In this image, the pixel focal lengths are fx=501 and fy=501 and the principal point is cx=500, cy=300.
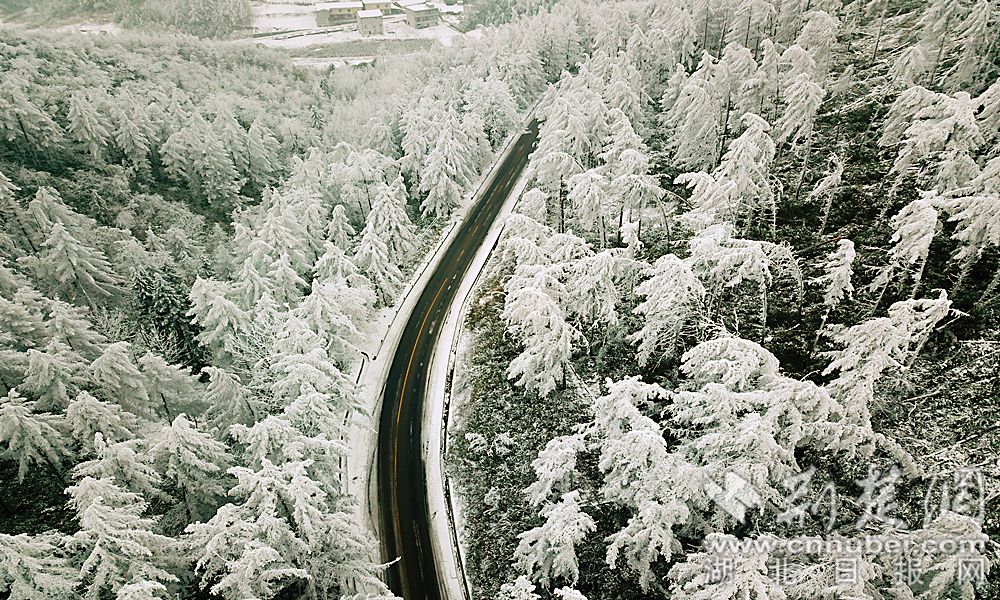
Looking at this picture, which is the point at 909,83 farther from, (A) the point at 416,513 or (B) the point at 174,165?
(B) the point at 174,165

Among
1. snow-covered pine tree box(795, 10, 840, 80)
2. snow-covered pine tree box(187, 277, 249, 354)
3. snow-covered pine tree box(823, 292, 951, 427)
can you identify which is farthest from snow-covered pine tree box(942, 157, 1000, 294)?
snow-covered pine tree box(187, 277, 249, 354)

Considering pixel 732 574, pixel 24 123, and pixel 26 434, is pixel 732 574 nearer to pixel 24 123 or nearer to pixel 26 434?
pixel 26 434

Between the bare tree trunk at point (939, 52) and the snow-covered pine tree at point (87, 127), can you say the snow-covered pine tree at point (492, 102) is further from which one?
the snow-covered pine tree at point (87, 127)

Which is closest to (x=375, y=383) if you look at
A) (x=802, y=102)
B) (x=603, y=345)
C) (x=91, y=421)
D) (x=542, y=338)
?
(x=542, y=338)

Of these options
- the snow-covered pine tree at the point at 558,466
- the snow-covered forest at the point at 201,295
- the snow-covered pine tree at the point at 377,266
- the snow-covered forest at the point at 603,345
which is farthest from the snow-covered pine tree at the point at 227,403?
the snow-covered pine tree at the point at 558,466

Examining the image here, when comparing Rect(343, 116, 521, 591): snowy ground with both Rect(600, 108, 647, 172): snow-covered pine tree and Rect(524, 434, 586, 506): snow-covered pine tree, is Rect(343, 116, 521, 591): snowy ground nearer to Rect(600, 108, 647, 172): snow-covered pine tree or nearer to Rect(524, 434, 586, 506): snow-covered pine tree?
Rect(524, 434, 586, 506): snow-covered pine tree

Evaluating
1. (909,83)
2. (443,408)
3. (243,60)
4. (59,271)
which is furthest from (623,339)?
(243,60)

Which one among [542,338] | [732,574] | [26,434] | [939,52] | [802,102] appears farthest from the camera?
[939,52]
